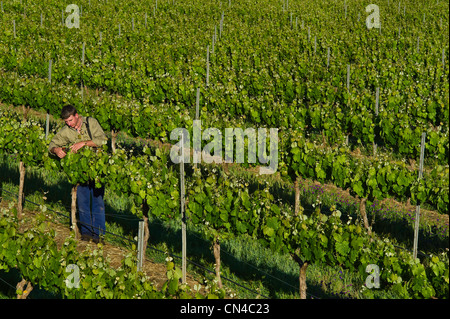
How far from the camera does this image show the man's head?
8526 millimetres

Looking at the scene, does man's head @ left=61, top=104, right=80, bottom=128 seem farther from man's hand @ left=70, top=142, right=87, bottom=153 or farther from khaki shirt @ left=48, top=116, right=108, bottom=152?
man's hand @ left=70, top=142, right=87, bottom=153

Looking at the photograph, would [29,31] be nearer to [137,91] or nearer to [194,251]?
[137,91]

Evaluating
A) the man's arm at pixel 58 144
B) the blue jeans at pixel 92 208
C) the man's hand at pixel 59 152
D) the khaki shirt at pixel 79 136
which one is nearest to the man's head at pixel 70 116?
the khaki shirt at pixel 79 136

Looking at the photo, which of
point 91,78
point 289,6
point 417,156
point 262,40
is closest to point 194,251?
point 417,156

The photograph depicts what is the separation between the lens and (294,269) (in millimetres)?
8992

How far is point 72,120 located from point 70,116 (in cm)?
8

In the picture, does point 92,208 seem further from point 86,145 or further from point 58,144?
point 58,144

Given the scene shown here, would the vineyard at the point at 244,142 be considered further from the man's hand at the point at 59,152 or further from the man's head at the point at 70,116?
the man's head at the point at 70,116

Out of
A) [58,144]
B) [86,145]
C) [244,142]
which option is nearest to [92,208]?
[86,145]

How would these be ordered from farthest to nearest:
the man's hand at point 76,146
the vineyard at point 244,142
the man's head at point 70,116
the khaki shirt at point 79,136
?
the man's hand at point 76,146 → the khaki shirt at point 79,136 → the man's head at point 70,116 → the vineyard at point 244,142

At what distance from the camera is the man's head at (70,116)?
28.0ft

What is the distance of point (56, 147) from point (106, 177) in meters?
0.86

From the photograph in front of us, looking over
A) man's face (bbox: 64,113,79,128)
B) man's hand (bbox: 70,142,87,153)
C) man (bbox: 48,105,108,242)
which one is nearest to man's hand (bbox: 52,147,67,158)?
man (bbox: 48,105,108,242)

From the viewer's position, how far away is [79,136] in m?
8.88
